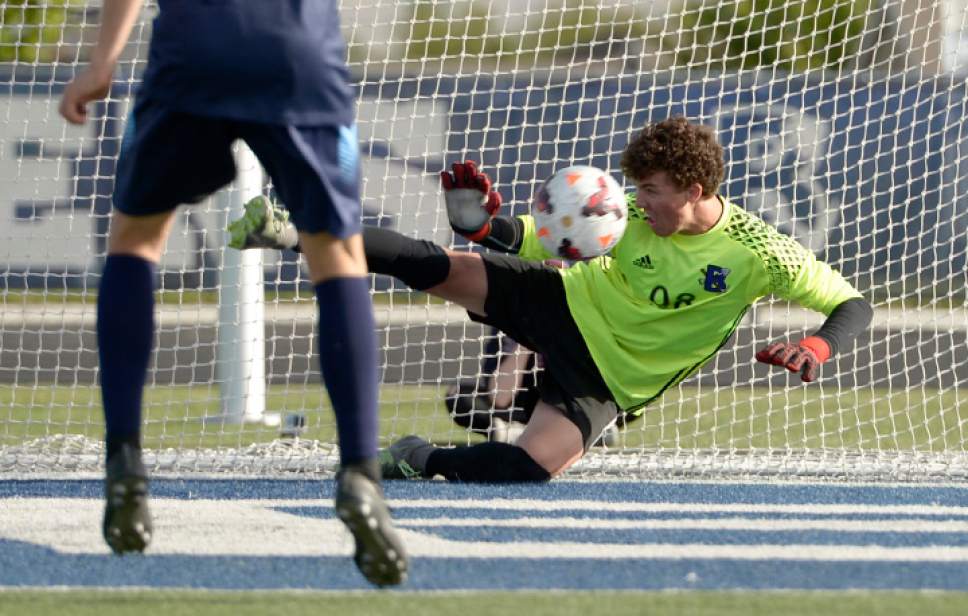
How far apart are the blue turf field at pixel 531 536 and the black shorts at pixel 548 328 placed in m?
0.28

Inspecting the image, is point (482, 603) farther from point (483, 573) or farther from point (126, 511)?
point (126, 511)

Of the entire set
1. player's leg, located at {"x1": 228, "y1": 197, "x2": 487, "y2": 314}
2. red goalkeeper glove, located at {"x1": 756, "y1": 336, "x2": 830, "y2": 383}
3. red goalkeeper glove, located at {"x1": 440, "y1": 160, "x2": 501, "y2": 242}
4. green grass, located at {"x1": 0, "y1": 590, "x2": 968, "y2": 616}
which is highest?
red goalkeeper glove, located at {"x1": 440, "y1": 160, "x2": 501, "y2": 242}

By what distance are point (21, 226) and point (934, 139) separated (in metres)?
5.02

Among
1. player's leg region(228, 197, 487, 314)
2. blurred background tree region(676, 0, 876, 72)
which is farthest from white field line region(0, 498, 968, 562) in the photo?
blurred background tree region(676, 0, 876, 72)

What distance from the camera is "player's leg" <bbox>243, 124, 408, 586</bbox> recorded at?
8.47 feet

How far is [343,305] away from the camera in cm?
266

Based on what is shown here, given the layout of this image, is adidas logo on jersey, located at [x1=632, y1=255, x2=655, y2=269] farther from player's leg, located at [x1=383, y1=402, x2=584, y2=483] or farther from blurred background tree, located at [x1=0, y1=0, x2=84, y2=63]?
blurred background tree, located at [x1=0, y1=0, x2=84, y2=63]

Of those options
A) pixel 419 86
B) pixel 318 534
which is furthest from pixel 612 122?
pixel 318 534

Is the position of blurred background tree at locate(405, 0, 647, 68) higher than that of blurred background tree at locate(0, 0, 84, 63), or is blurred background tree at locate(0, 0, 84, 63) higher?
blurred background tree at locate(405, 0, 647, 68)

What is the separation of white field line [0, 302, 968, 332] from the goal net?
4 cm

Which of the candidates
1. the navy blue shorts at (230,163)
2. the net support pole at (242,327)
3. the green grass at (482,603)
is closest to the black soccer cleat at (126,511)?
the green grass at (482,603)

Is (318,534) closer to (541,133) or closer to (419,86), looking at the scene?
(419,86)

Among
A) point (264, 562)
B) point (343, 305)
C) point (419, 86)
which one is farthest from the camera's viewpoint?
point (419, 86)

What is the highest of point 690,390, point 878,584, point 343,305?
point 343,305
